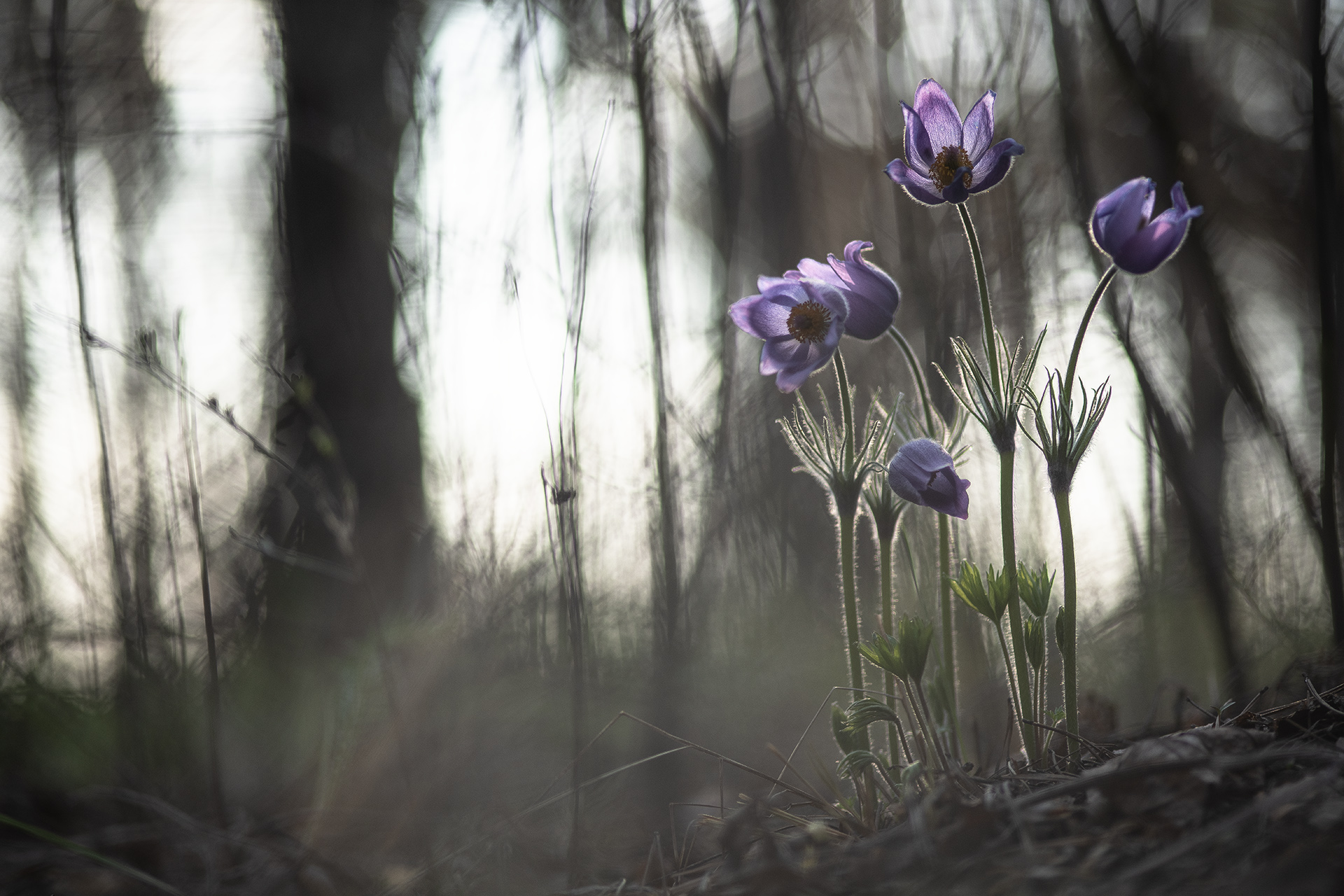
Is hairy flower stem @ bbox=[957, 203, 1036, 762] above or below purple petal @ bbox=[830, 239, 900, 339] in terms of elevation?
below

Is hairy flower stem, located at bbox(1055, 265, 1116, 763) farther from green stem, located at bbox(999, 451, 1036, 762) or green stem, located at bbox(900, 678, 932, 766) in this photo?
green stem, located at bbox(900, 678, 932, 766)

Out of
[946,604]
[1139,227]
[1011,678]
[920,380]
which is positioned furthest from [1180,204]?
[1011,678]

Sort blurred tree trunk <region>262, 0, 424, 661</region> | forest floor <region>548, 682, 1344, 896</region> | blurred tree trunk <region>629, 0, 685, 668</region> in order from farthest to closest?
1. blurred tree trunk <region>262, 0, 424, 661</region>
2. blurred tree trunk <region>629, 0, 685, 668</region>
3. forest floor <region>548, 682, 1344, 896</region>

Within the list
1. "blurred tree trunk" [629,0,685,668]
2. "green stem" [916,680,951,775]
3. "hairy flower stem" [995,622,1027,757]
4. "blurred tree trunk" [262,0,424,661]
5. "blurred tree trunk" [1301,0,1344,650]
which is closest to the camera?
"green stem" [916,680,951,775]

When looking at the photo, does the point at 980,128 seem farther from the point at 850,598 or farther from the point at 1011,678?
the point at 1011,678

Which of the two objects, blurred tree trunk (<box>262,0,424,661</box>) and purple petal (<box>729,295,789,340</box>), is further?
blurred tree trunk (<box>262,0,424,661</box>)

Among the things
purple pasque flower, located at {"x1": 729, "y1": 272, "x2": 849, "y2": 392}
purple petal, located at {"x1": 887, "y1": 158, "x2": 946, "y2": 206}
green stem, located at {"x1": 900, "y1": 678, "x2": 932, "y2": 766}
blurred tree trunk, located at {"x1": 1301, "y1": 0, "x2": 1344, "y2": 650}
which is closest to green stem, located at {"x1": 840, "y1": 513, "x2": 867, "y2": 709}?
green stem, located at {"x1": 900, "y1": 678, "x2": 932, "y2": 766}

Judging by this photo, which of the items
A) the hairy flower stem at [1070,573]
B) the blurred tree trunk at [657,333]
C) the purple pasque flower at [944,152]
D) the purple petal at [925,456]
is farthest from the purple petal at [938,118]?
the blurred tree trunk at [657,333]

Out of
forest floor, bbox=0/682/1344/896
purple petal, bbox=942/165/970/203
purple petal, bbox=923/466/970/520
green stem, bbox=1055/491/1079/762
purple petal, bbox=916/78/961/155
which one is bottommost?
forest floor, bbox=0/682/1344/896
